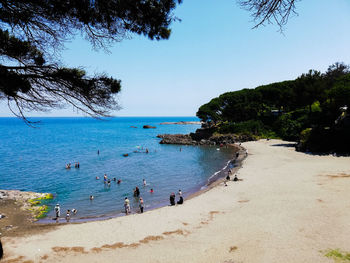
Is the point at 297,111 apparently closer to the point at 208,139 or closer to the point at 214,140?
the point at 214,140

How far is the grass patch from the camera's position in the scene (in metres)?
8.80

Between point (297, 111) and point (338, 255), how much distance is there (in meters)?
61.2

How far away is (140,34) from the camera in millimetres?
7520

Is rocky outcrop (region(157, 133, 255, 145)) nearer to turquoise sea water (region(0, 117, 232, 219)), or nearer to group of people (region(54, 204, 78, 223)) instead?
turquoise sea water (region(0, 117, 232, 219))

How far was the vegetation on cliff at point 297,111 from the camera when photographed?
117 feet

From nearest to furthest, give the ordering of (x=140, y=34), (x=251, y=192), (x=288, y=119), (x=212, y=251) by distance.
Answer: (x=140, y=34), (x=212, y=251), (x=251, y=192), (x=288, y=119)

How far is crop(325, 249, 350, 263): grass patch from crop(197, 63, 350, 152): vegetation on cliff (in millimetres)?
29822

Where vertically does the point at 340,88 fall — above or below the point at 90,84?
above

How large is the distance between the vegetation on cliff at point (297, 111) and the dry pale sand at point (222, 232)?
18249mm

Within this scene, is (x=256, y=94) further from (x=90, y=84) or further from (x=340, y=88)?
(x=90, y=84)

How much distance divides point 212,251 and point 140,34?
33.0 ft

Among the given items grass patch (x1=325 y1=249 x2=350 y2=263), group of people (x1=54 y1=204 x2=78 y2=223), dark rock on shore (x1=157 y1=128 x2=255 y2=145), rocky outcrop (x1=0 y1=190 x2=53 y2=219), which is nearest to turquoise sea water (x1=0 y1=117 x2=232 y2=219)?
group of people (x1=54 y1=204 x2=78 y2=223)

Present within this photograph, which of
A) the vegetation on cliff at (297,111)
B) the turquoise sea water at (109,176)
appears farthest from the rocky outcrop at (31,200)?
the vegetation on cliff at (297,111)

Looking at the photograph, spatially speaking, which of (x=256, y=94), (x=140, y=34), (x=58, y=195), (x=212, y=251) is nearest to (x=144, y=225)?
(x=212, y=251)
